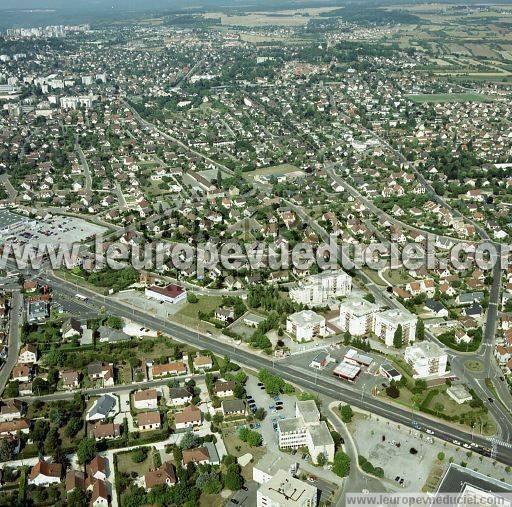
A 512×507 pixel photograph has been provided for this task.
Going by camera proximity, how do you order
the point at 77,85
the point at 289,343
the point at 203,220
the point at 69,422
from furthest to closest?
the point at 77,85 < the point at 203,220 < the point at 289,343 < the point at 69,422

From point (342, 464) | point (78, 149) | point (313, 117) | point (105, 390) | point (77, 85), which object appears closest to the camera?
point (342, 464)

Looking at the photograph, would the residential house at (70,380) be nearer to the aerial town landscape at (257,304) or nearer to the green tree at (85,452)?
the aerial town landscape at (257,304)

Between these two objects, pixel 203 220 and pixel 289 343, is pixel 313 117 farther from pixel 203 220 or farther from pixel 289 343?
pixel 289 343

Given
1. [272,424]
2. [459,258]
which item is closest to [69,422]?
[272,424]

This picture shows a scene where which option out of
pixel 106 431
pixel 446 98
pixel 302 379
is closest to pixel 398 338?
pixel 302 379

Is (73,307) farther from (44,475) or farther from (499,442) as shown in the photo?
(499,442)

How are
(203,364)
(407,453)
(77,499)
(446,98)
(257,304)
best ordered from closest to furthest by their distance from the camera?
(77,499)
(407,453)
(203,364)
(257,304)
(446,98)

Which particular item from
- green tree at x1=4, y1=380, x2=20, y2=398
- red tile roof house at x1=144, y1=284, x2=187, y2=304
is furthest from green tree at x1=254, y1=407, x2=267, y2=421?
red tile roof house at x1=144, y1=284, x2=187, y2=304
